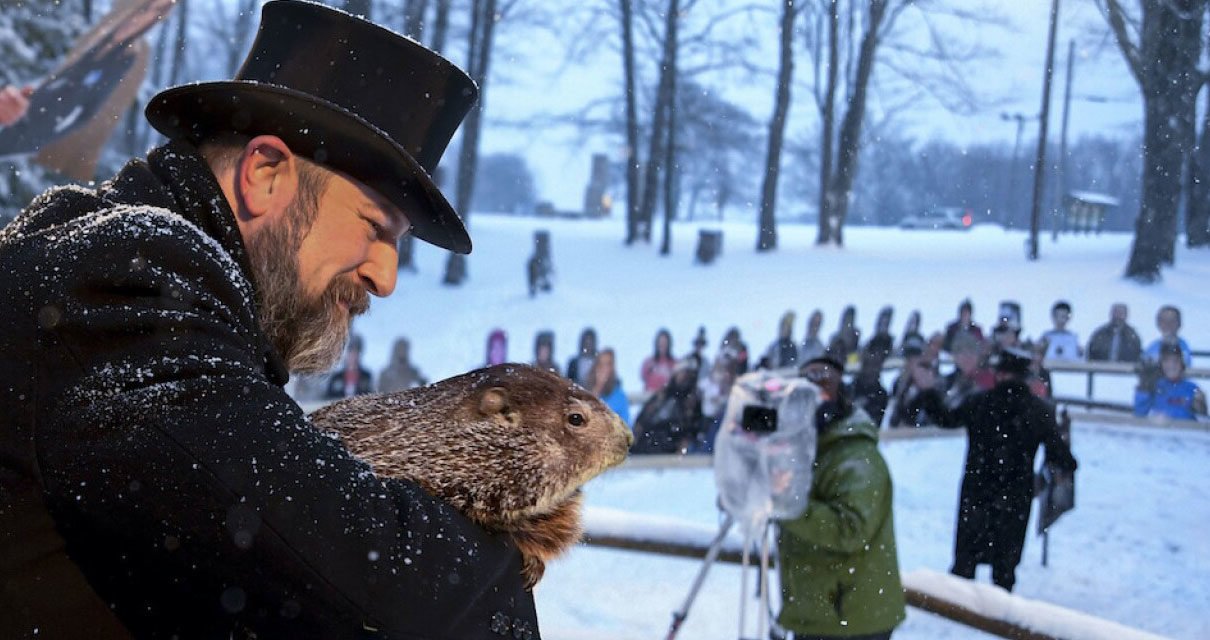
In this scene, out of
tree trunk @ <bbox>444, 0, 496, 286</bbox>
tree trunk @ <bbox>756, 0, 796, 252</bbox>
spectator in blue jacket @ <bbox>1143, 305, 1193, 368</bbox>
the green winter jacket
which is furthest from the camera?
tree trunk @ <bbox>444, 0, 496, 286</bbox>

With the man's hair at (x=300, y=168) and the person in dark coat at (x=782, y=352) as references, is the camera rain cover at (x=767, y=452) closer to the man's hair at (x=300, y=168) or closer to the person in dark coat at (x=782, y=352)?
the man's hair at (x=300, y=168)

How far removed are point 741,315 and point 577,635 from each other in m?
5.28

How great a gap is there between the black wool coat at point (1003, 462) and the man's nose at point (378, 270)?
397 centimetres

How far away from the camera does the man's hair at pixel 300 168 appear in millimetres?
1077

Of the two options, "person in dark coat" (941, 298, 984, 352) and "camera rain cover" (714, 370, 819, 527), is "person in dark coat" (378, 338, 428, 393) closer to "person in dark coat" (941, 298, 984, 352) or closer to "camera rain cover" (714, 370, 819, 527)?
"person in dark coat" (941, 298, 984, 352)

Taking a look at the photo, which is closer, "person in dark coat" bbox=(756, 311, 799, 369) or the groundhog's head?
the groundhog's head

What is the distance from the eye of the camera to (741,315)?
8.57m

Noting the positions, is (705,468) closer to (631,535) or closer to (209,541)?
(631,535)

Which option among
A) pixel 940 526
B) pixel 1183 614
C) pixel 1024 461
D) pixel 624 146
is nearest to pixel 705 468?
pixel 940 526

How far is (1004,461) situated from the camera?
453cm

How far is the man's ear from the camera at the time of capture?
105 centimetres

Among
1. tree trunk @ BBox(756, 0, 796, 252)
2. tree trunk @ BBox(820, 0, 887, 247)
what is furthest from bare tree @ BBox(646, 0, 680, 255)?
tree trunk @ BBox(820, 0, 887, 247)

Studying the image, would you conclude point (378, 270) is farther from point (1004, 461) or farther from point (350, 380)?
point (350, 380)

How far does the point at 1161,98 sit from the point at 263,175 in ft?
14.0
